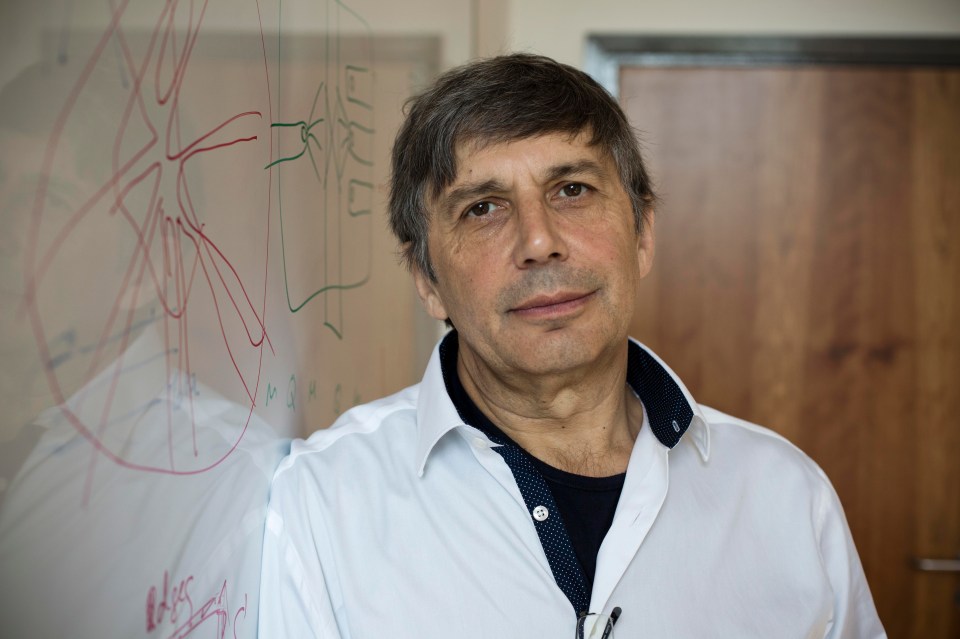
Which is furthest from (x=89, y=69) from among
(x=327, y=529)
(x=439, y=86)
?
(x=439, y=86)

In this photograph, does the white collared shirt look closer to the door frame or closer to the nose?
the nose

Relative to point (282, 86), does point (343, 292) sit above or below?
below

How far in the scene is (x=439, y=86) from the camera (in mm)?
1171

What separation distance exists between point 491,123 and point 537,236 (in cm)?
17

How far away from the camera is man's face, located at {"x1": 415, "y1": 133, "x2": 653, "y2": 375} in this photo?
3.51ft

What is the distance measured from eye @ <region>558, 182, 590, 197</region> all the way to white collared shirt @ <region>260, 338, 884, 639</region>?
11.9 inches

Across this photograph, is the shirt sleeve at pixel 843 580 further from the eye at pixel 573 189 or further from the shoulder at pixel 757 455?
the eye at pixel 573 189

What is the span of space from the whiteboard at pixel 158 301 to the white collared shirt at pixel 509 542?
78 millimetres

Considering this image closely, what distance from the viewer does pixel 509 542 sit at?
1.00 metres

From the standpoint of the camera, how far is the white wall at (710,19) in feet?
7.64

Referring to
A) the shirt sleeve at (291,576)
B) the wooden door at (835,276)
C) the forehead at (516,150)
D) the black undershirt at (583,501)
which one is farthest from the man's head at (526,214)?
the wooden door at (835,276)

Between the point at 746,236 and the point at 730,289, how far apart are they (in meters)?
0.16

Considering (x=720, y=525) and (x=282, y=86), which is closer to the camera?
(x=282, y=86)

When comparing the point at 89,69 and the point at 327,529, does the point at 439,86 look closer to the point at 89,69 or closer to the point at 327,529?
the point at 327,529
